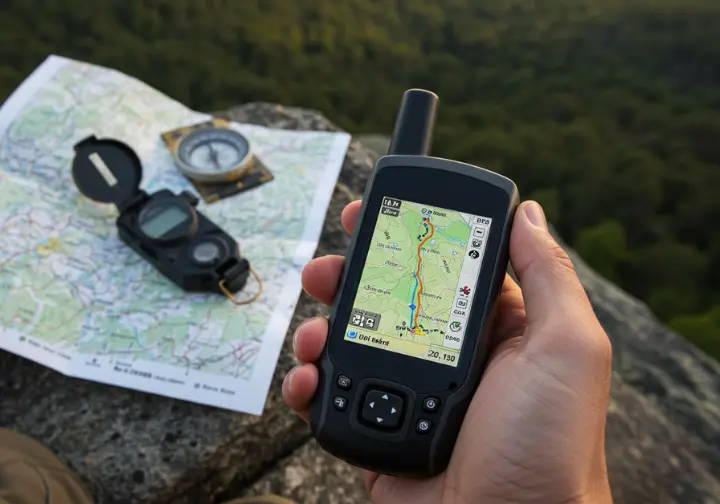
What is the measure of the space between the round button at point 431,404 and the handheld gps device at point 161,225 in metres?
0.41

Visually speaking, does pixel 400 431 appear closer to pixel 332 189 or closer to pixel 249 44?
pixel 332 189

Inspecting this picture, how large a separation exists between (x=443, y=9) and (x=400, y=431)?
5.70ft

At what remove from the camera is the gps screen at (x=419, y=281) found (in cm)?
69

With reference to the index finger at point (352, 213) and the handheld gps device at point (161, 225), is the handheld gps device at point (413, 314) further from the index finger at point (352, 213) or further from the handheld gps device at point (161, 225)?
the handheld gps device at point (161, 225)

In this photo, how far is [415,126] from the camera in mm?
767

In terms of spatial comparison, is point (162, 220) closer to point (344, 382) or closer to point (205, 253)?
point (205, 253)

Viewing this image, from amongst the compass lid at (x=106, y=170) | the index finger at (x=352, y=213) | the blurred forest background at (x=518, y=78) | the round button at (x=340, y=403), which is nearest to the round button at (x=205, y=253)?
the compass lid at (x=106, y=170)

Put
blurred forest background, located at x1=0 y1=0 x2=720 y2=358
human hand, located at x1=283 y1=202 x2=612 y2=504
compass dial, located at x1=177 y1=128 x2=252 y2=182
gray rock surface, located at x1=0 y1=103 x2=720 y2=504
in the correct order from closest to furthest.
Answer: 1. human hand, located at x1=283 y1=202 x2=612 y2=504
2. gray rock surface, located at x1=0 y1=103 x2=720 y2=504
3. compass dial, located at x1=177 y1=128 x2=252 y2=182
4. blurred forest background, located at x1=0 y1=0 x2=720 y2=358

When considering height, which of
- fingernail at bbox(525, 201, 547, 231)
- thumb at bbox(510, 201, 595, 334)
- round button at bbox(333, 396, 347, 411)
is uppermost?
fingernail at bbox(525, 201, 547, 231)

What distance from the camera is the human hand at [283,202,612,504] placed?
2.05ft

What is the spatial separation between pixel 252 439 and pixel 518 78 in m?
1.43

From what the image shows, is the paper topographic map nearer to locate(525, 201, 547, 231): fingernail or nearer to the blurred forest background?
locate(525, 201, 547, 231): fingernail

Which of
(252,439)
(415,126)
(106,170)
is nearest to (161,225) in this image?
(106,170)

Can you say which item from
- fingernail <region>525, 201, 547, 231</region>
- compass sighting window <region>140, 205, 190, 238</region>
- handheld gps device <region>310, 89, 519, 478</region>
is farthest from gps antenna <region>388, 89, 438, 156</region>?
compass sighting window <region>140, 205, 190, 238</region>
